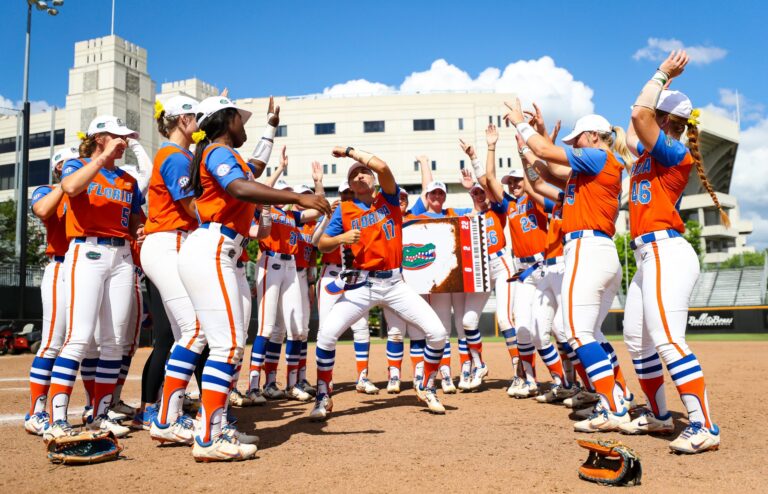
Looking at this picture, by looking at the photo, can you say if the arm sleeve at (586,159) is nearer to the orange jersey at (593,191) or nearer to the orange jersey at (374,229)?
the orange jersey at (593,191)

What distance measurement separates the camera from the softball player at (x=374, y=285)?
19.2 feet

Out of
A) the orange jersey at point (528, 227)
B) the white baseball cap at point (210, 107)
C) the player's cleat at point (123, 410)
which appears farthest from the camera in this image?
the orange jersey at point (528, 227)

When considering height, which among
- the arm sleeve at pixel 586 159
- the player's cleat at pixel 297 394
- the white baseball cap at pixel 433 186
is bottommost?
the player's cleat at pixel 297 394

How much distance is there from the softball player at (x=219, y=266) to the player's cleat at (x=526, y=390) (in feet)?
12.4

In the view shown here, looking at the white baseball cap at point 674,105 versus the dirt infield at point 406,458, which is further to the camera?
the white baseball cap at point 674,105

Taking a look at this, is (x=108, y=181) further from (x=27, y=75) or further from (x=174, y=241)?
(x=27, y=75)

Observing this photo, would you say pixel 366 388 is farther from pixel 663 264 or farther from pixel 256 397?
pixel 663 264

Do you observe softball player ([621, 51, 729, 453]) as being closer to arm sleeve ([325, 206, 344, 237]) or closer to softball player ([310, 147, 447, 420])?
softball player ([310, 147, 447, 420])

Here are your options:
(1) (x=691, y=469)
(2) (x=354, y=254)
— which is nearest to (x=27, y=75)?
(2) (x=354, y=254)

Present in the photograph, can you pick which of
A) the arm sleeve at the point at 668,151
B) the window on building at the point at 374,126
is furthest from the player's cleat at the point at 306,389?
the window on building at the point at 374,126

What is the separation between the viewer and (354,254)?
610 centimetres

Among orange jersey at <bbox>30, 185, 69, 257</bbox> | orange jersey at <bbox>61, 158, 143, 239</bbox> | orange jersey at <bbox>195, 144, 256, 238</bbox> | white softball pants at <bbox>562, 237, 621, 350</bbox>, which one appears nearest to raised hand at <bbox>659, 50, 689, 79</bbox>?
white softball pants at <bbox>562, 237, 621, 350</bbox>

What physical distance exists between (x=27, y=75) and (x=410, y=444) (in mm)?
20481

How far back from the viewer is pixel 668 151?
14.7 feet
